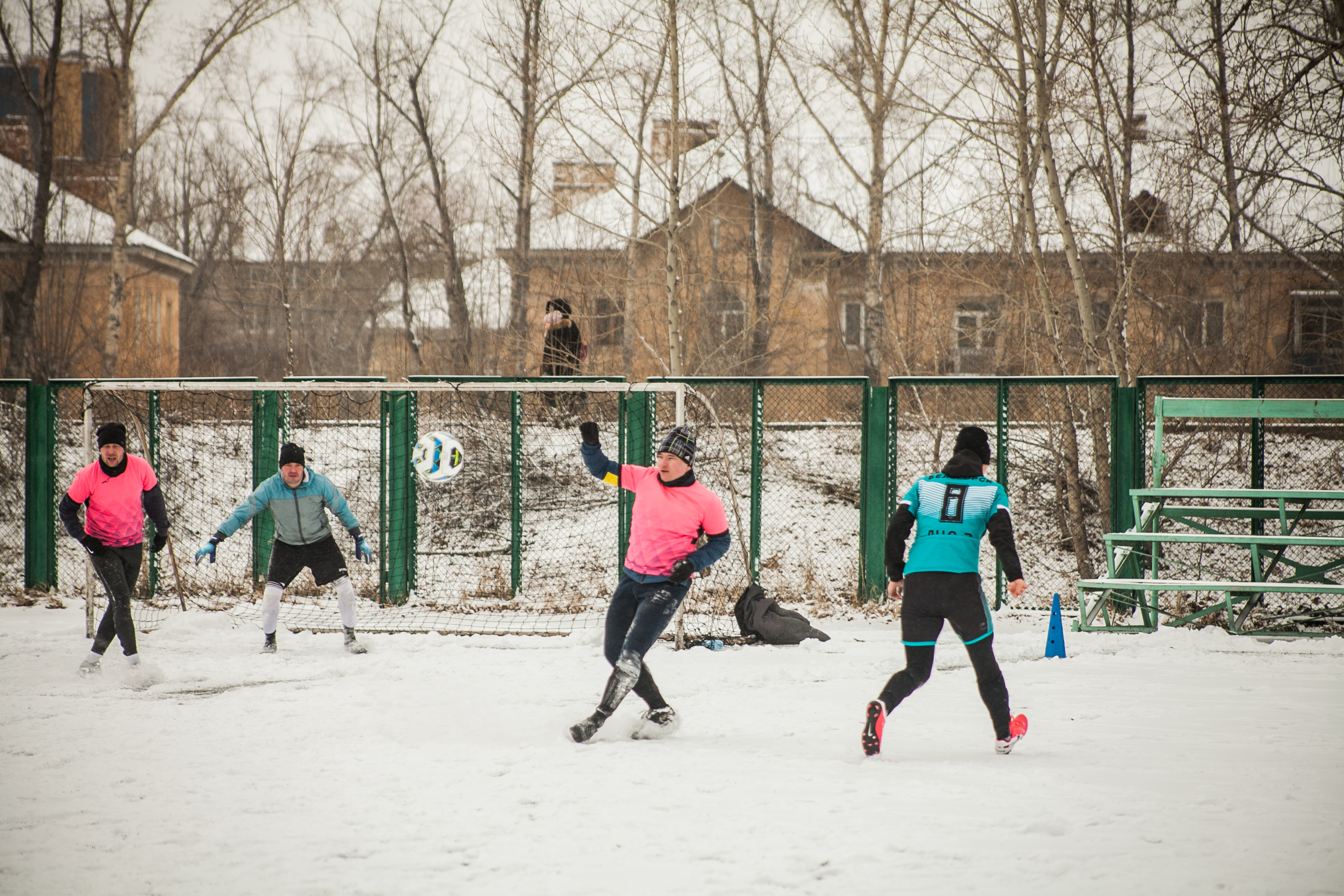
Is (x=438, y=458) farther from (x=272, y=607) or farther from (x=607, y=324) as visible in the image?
(x=607, y=324)

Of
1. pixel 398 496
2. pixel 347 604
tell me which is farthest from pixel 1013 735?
pixel 398 496

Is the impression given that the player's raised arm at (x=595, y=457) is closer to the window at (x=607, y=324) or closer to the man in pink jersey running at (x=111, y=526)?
the man in pink jersey running at (x=111, y=526)

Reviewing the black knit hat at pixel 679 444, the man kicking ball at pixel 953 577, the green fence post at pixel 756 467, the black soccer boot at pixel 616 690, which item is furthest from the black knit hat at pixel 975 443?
the green fence post at pixel 756 467

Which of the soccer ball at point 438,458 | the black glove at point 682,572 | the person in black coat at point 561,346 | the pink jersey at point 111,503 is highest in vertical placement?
the person in black coat at point 561,346

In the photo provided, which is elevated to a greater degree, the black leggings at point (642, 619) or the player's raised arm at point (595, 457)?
the player's raised arm at point (595, 457)

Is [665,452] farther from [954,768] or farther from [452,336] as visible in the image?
[452,336]

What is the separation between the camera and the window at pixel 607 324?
18.1 metres

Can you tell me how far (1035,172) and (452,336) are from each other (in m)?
16.1

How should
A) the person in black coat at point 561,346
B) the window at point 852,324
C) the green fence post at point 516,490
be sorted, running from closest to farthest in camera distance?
the green fence post at point 516,490 < the person in black coat at point 561,346 < the window at point 852,324

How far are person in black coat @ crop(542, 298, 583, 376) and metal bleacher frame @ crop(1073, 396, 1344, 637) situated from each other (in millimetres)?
8042

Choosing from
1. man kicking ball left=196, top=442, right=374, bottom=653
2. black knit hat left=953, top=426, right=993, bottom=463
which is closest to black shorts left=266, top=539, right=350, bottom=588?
man kicking ball left=196, top=442, right=374, bottom=653

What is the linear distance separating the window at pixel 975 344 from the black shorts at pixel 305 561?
10054 millimetres

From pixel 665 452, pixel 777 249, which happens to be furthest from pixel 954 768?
pixel 777 249

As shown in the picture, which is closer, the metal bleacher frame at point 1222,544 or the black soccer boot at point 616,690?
the black soccer boot at point 616,690
